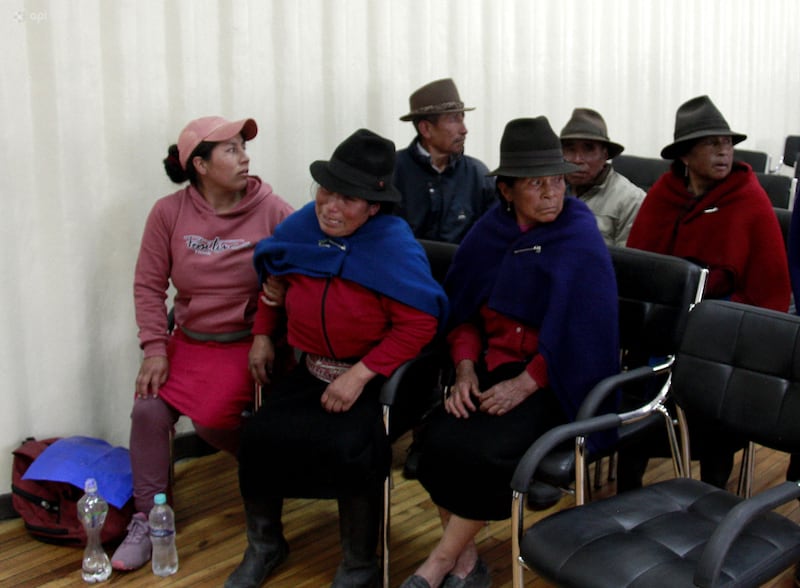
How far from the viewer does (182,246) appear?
3.19 meters

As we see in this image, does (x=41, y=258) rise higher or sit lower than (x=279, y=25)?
lower

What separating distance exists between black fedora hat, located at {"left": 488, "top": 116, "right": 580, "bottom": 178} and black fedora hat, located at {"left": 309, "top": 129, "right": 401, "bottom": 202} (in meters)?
0.34

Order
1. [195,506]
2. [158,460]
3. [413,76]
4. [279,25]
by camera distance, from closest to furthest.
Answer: [158,460]
[195,506]
[279,25]
[413,76]

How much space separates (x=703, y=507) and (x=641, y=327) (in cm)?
71

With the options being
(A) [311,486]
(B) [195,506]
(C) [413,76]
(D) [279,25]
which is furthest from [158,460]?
(C) [413,76]

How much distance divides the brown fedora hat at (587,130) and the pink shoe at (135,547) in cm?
213

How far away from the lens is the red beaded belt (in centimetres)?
289

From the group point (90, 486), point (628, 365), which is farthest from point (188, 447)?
point (628, 365)

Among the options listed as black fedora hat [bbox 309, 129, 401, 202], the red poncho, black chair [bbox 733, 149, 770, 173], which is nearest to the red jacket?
black fedora hat [bbox 309, 129, 401, 202]

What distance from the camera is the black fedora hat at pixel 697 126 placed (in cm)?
321

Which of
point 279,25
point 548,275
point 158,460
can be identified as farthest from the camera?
point 279,25

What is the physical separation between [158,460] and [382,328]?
3.00ft

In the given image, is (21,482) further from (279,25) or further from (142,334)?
(279,25)

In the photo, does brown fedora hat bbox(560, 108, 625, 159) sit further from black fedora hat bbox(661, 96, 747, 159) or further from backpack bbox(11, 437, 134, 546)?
backpack bbox(11, 437, 134, 546)
